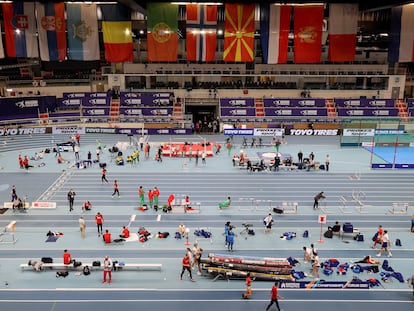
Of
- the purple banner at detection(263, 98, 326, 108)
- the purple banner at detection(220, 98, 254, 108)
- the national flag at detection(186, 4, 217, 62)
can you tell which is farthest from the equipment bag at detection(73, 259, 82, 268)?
the purple banner at detection(263, 98, 326, 108)

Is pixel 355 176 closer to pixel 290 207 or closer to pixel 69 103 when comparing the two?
pixel 290 207

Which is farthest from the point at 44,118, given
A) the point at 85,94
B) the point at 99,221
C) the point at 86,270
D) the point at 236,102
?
the point at 86,270

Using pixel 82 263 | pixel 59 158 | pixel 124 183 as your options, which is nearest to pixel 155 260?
pixel 82 263

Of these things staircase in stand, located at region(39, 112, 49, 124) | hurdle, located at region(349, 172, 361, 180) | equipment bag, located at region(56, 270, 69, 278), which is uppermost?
staircase in stand, located at region(39, 112, 49, 124)

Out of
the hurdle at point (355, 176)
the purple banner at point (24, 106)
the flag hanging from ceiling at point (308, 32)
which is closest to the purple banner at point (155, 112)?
the purple banner at point (24, 106)

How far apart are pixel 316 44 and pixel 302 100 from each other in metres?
6.67

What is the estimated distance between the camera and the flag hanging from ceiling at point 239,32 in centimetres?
Answer: 4134

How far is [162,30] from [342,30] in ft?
62.2

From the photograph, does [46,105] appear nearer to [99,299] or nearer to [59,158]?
[59,158]

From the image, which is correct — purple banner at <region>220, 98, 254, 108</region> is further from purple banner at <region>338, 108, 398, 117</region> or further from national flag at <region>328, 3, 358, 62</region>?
purple banner at <region>338, 108, 398, 117</region>

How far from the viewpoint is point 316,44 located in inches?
1668

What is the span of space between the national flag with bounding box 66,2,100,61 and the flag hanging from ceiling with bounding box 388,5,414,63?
30643 mm

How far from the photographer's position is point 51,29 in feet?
131

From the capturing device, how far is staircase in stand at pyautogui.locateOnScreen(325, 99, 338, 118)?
1786 inches
